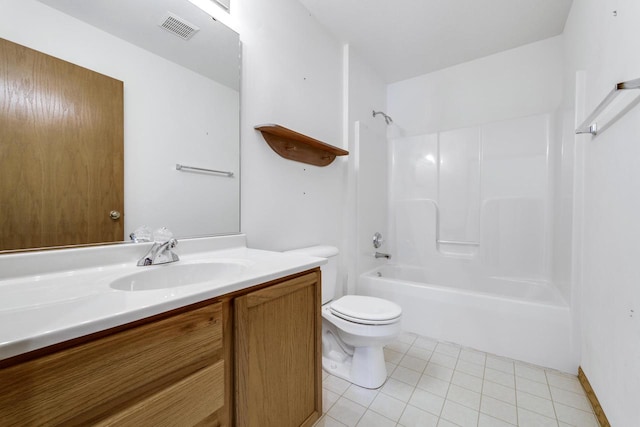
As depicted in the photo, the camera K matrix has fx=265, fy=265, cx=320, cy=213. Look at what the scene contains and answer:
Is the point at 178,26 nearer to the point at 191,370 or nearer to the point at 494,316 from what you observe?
the point at 191,370

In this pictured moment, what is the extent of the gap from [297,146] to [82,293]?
4.46 feet

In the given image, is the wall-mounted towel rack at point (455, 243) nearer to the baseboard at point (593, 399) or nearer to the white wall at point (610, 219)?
the white wall at point (610, 219)

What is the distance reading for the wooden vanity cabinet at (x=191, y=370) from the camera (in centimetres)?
46

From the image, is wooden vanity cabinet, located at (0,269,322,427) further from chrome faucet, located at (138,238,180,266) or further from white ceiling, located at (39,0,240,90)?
white ceiling, located at (39,0,240,90)

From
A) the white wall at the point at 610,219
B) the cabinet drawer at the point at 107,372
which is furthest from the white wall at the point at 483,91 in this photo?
the cabinet drawer at the point at 107,372

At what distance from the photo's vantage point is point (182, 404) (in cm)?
64

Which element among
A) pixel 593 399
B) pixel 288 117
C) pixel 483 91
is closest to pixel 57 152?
pixel 288 117

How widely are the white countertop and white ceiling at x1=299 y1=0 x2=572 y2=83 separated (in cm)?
186

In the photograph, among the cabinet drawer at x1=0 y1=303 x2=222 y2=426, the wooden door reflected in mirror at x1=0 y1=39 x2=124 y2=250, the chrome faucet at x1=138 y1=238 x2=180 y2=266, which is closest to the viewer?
the cabinet drawer at x1=0 y1=303 x2=222 y2=426

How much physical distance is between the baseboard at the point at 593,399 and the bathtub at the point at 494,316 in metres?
0.09

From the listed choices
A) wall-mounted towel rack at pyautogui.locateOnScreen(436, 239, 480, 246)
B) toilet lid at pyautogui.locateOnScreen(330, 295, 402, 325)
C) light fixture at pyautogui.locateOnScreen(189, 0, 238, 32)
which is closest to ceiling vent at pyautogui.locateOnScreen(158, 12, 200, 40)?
light fixture at pyautogui.locateOnScreen(189, 0, 238, 32)

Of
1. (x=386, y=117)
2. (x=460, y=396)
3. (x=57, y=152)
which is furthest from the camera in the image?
(x=386, y=117)

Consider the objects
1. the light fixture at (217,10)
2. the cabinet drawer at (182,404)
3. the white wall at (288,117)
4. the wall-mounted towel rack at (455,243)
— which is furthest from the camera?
the wall-mounted towel rack at (455,243)

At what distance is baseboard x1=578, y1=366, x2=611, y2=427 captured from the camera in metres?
1.17
